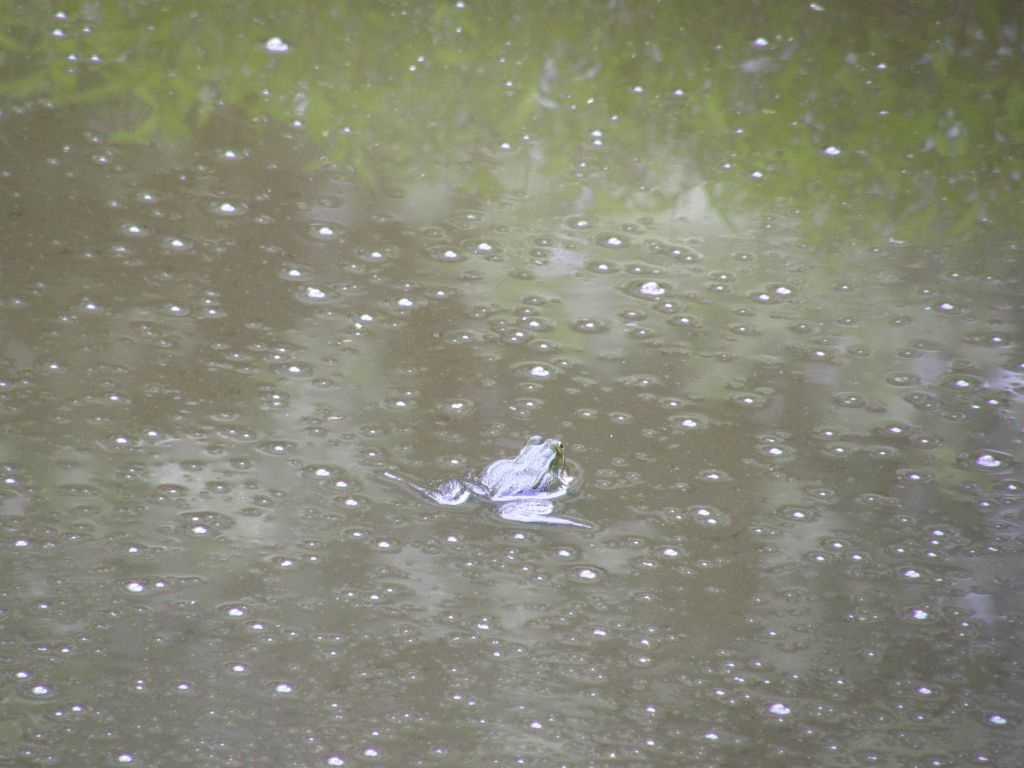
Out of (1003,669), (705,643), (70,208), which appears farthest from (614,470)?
(70,208)

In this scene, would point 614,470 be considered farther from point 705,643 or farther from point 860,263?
point 860,263

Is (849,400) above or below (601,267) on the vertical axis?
below

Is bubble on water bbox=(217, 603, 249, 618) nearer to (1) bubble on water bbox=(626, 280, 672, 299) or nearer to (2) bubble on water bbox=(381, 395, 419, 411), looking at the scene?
(2) bubble on water bbox=(381, 395, 419, 411)

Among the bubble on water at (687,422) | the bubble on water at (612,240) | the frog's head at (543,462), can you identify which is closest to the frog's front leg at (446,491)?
the frog's head at (543,462)

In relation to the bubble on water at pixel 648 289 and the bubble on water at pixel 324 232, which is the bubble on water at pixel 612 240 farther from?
the bubble on water at pixel 324 232

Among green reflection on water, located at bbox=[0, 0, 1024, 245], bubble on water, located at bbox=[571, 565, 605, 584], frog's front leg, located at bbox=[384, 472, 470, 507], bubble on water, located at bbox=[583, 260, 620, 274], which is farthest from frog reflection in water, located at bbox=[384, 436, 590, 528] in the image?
green reflection on water, located at bbox=[0, 0, 1024, 245]

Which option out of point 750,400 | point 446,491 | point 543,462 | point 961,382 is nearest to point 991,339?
point 961,382

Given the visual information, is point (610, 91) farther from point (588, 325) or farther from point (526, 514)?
point (526, 514)
